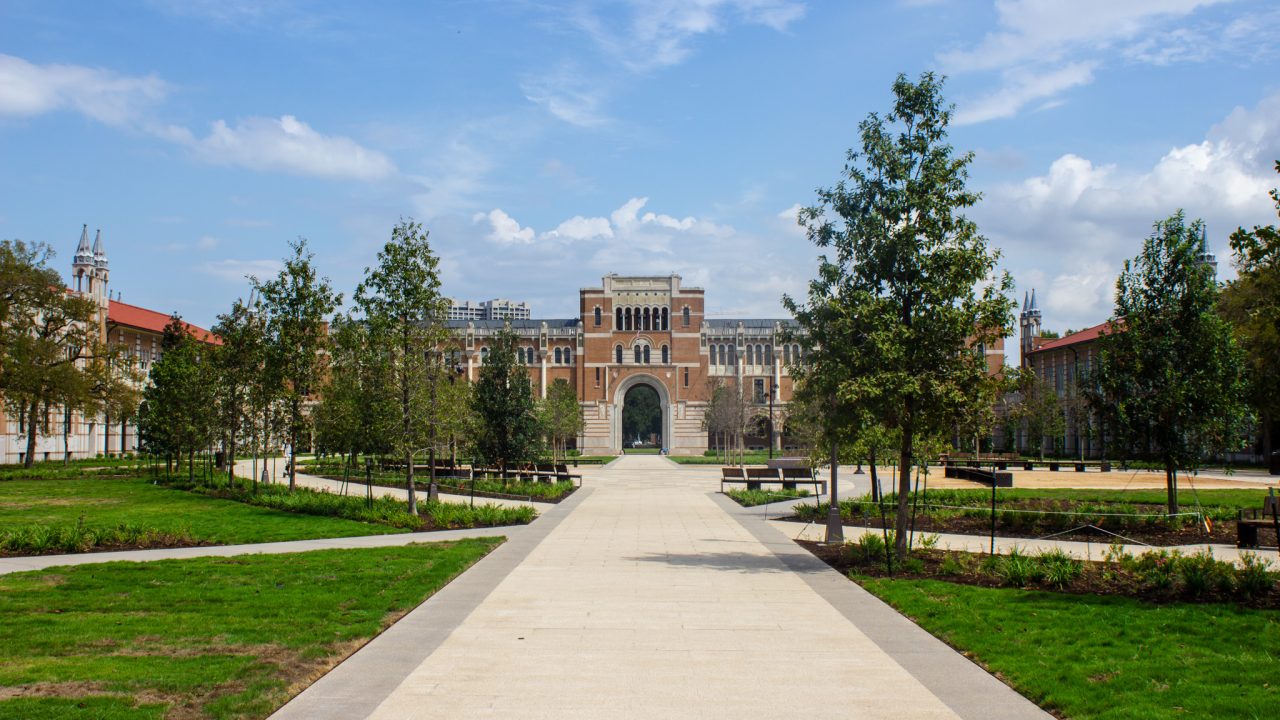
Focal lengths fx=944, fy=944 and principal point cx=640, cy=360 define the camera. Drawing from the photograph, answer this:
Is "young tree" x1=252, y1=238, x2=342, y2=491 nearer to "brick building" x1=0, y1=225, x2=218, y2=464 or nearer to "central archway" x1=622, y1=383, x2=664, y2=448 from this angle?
"brick building" x1=0, y1=225, x2=218, y2=464

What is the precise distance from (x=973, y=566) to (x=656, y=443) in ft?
326

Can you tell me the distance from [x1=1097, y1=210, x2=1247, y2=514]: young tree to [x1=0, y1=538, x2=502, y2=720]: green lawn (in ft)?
45.3

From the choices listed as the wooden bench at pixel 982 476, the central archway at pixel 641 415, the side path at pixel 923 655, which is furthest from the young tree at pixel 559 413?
the central archway at pixel 641 415

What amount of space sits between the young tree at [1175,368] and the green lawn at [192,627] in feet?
45.3

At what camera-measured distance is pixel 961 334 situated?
564 inches

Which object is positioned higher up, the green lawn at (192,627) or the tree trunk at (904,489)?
the tree trunk at (904,489)

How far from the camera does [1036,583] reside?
12.7 metres

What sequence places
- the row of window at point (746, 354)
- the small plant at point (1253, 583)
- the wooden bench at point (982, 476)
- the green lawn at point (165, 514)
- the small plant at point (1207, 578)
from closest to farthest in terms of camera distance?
the small plant at point (1253, 583)
the small plant at point (1207, 578)
the green lawn at point (165, 514)
the wooden bench at point (982, 476)
the row of window at point (746, 354)

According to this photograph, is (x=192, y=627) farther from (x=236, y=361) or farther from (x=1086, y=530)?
(x=236, y=361)

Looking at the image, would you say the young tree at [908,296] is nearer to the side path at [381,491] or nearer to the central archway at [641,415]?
the side path at [381,491]

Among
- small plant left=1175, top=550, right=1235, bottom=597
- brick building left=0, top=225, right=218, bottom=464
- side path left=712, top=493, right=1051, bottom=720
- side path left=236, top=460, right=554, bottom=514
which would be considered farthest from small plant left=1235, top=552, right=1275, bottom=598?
brick building left=0, top=225, right=218, bottom=464

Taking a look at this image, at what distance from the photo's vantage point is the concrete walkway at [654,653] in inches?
288

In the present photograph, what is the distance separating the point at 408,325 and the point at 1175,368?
658 inches

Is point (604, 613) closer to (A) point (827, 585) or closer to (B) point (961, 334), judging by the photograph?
(A) point (827, 585)
